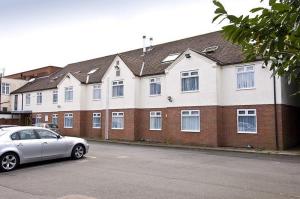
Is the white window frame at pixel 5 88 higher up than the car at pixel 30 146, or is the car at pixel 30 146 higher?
the white window frame at pixel 5 88

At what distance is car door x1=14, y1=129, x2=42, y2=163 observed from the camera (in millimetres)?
11969

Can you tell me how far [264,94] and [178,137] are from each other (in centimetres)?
666

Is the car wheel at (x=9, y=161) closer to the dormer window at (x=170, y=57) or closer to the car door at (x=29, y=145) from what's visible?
the car door at (x=29, y=145)

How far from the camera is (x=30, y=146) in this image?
40.0 feet

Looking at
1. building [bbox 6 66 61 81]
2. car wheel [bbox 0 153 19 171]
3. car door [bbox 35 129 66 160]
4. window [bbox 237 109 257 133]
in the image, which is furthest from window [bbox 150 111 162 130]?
building [bbox 6 66 61 81]

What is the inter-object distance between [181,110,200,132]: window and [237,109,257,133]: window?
279 cm

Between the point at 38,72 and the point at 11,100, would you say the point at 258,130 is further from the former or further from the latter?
the point at 38,72

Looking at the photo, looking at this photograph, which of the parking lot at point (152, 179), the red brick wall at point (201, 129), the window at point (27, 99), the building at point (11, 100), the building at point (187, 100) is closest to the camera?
the parking lot at point (152, 179)

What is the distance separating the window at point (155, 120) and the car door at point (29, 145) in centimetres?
1356

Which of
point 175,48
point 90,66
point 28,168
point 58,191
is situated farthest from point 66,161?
point 90,66

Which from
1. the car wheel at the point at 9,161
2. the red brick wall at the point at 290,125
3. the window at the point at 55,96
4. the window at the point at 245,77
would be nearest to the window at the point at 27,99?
the window at the point at 55,96

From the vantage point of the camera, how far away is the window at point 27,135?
1225cm

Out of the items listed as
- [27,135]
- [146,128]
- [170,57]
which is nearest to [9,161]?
[27,135]

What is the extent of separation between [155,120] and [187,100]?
12.9ft
